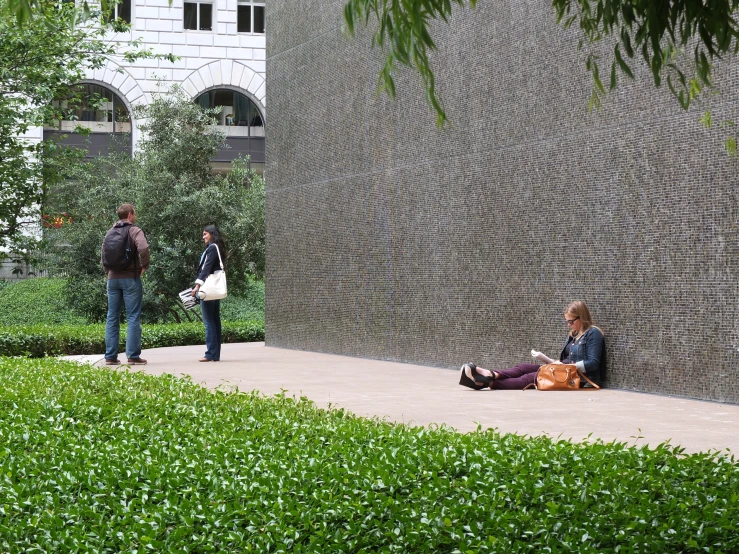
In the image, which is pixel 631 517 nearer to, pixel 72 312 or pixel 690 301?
pixel 690 301

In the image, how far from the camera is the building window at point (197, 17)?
129ft

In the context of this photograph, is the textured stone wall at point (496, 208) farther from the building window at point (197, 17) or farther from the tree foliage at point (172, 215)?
the building window at point (197, 17)

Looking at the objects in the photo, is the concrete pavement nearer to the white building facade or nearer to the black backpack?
the black backpack

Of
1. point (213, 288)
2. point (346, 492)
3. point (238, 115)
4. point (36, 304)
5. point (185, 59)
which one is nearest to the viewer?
point (346, 492)

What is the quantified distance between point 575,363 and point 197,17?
33.5 metres

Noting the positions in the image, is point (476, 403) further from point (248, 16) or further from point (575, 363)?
point (248, 16)

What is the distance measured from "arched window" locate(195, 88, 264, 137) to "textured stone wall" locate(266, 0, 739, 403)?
2561cm

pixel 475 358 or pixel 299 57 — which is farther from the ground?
pixel 299 57

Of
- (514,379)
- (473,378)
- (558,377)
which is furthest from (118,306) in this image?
(558,377)

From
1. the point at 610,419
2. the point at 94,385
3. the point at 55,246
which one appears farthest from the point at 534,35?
the point at 55,246

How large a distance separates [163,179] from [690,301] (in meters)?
14.7

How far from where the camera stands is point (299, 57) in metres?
15.9

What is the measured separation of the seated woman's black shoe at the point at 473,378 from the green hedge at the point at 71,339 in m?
7.28

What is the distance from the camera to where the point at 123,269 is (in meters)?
12.4
